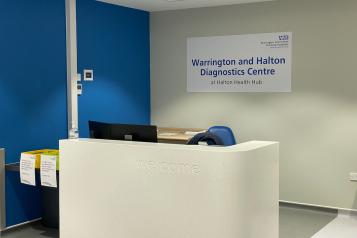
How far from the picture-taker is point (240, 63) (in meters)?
6.21

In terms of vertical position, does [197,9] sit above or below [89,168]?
above

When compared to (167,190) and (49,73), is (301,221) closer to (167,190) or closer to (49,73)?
(167,190)

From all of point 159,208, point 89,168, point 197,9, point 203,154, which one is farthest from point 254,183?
point 197,9

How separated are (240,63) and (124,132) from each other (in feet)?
9.80

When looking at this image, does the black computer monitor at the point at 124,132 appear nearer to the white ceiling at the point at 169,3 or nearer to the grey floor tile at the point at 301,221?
the grey floor tile at the point at 301,221

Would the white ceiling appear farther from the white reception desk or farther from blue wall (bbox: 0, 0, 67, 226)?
the white reception desk

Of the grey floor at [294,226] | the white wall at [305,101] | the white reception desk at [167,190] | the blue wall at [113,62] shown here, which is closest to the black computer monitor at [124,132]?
the white reception desk at [167,190]

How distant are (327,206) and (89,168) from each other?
340 centimetres

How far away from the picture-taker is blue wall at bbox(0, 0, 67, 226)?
4852 millimetres

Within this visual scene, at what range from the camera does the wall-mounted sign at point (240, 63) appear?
5.92 meters

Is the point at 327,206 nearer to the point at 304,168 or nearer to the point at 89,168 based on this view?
the point at 304,168

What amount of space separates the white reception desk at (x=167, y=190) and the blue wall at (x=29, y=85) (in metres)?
1.60

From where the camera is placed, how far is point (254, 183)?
2.99 m

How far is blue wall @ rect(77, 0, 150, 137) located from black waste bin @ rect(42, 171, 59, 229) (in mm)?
921
